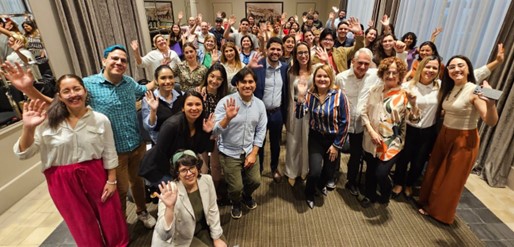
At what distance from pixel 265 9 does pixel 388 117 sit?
31.0 ft

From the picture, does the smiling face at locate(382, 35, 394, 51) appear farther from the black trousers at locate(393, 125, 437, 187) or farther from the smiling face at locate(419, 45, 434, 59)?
the black trousers at locate(393, 125, 437, 187)

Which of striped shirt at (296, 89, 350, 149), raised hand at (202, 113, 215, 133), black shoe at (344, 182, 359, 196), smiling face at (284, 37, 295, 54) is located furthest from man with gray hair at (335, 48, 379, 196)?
raised hand at (202, 113, 215, 133)

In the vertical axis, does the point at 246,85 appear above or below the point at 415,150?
above

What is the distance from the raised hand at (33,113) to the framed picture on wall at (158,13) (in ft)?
17.2

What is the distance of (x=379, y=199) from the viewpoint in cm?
256

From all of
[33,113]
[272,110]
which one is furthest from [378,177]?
[33,113]

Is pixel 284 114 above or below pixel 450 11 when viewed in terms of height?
below

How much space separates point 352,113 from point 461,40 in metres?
1.96

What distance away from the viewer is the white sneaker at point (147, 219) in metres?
2.25

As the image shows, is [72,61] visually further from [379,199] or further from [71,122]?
[379,199]

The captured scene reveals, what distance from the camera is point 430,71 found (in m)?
2.16

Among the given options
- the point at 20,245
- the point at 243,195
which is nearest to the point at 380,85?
the point at 243,195

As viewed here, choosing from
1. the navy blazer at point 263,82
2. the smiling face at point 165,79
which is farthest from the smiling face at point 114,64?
the navy blazer at point 263,82

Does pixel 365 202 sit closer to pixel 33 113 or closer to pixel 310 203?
pixel 310 203
